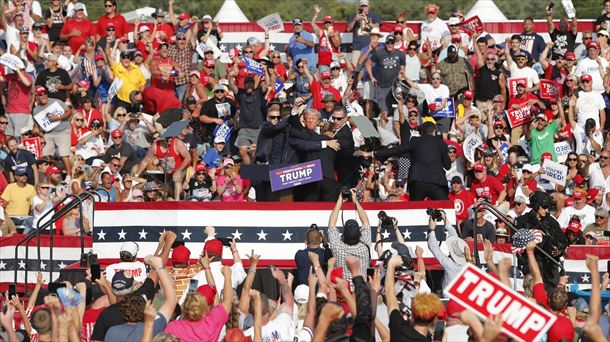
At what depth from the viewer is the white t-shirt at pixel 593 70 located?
83.9ft

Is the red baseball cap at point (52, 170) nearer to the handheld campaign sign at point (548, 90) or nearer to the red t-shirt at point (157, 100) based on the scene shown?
the red t-shirt at point (157, 100)

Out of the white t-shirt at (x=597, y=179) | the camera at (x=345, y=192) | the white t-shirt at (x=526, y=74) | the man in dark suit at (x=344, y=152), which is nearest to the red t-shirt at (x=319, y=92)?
the white t-shirt at (x=526, y=74)

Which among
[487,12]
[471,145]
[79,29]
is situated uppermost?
[487,12]

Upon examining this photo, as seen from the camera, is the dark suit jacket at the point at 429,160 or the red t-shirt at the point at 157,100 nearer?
the dark suit jacket at the point at 429,160

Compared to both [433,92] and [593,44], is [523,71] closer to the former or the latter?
[593,44]

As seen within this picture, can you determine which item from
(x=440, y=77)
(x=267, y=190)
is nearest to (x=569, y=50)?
(x=440, y=77)

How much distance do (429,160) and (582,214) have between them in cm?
346

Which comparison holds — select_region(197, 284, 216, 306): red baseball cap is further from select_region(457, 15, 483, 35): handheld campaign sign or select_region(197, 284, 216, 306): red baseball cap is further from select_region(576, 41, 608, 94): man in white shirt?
select_region(457, 15, 483, 35): handheld campaign sign

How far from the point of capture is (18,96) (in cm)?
2519

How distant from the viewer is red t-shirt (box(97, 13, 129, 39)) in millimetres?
27438

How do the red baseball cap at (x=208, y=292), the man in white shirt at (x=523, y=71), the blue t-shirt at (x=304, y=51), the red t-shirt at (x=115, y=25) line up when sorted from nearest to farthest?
the red baseball cap at (x=208, y=292) < the man in white shirt at (x=523, y=71) < the blue t-shirt at (x=304, y=51) < the red t-shirt at (x=115, y=25)

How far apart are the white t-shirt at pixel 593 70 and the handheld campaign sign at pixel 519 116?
1722 millimetres

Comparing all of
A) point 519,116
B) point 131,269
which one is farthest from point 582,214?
point 131,269

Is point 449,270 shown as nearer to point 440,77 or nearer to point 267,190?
point 267,190
